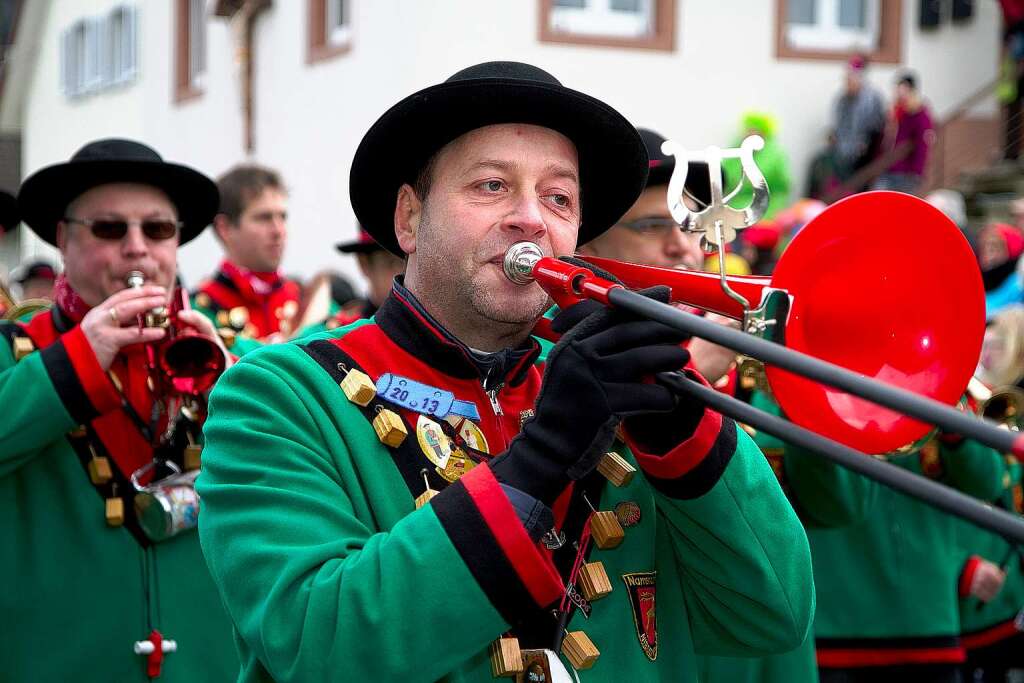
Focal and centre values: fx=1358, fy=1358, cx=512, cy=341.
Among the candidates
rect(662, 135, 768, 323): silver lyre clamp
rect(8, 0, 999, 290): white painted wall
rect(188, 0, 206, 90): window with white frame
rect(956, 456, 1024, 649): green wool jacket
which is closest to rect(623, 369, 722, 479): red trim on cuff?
rect(662, 135, 768, 323): silver lyre clamp

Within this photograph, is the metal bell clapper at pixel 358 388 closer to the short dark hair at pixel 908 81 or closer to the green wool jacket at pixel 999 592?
the green wool jacket at pixel 999 592

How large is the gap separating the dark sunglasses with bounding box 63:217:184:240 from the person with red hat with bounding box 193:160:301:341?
282 centimetres

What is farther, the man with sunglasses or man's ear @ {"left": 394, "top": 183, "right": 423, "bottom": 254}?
the man with sunglasses

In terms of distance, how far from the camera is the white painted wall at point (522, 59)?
14.4 metres

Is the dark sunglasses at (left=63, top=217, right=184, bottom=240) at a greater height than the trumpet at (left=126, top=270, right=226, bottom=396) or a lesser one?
greater

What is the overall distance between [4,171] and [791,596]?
33239mm

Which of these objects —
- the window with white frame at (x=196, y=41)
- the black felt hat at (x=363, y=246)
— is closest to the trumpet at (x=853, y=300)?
the black felt hat at (x=363, y=246)

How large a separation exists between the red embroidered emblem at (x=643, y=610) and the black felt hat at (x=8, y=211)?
3.72 meters

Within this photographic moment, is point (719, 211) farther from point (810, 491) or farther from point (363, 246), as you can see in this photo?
point (363, 246)

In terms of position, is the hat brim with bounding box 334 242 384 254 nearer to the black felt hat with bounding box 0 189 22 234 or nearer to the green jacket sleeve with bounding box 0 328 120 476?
the black felt hat with bounding box 0 189 22 234

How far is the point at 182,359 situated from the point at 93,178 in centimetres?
83

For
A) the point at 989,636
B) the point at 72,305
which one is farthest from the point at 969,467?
the point at 72,305

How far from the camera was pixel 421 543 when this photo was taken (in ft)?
7.39

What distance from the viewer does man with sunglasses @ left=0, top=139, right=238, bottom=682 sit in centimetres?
395
